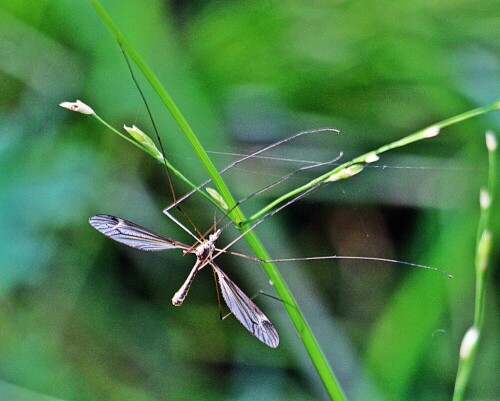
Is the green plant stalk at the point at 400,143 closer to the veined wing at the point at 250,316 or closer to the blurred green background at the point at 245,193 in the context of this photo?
the veined wing at the point at 250,316

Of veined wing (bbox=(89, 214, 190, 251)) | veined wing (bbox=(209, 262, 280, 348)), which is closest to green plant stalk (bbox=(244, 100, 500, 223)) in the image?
veined wing (bbox=(209, 262, 280, 348))

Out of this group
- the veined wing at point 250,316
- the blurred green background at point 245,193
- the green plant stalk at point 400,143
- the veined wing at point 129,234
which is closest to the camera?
the green plant stalk at point 400,143

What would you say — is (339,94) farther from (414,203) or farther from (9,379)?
(9,379)

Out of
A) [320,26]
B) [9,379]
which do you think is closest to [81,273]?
[9,379]

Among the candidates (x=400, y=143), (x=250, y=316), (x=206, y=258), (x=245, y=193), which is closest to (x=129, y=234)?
(x=206, y=258)

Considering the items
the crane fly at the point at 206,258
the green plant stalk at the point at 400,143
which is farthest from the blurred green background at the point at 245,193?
the green plant stalk at the point at 400,143

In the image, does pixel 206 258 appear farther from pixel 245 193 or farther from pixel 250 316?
pixel 245 193
